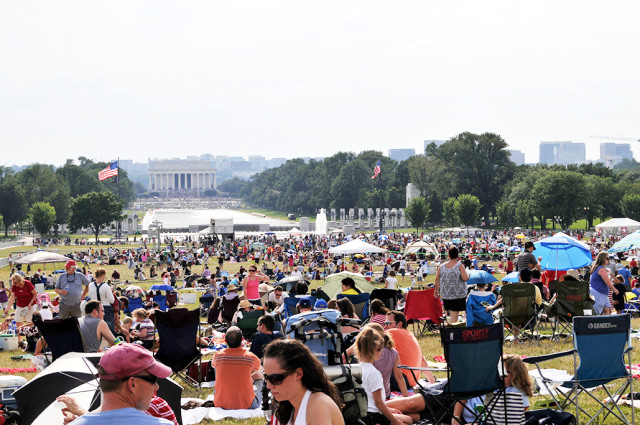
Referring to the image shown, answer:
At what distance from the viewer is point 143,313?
10812 millimetres

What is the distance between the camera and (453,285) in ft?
35.6

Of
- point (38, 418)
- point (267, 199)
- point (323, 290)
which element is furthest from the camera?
point (267, 199)

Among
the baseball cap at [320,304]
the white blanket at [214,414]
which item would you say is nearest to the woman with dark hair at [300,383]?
the white blanket at [214,414]

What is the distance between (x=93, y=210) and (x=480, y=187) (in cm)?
3763

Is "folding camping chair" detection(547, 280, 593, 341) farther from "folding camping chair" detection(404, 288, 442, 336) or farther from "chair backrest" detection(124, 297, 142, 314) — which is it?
"chair backrest" detection(124, 297, 142, 314)

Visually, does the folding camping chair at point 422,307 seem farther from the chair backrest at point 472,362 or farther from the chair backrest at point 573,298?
the chair backrest at point 472,362

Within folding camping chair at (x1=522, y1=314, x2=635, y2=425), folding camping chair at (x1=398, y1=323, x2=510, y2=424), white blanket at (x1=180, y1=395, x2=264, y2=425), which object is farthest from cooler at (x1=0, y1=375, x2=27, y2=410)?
folding camping chair at (x1=522, y1=314, x2=635, y2=425)

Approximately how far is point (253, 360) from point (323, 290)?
5.88 metres

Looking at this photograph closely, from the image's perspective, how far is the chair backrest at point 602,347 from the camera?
21.0 ft

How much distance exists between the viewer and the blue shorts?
1110 cm

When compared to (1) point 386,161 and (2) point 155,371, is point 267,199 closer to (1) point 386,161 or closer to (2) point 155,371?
(1) point 386,161

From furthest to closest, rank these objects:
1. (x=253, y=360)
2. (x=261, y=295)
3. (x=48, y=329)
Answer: (x=261, y=295) → (x=48, y=329) → (x=253, y=360)

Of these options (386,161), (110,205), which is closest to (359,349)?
(110,205)

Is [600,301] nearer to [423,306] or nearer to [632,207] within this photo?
[423,306]
